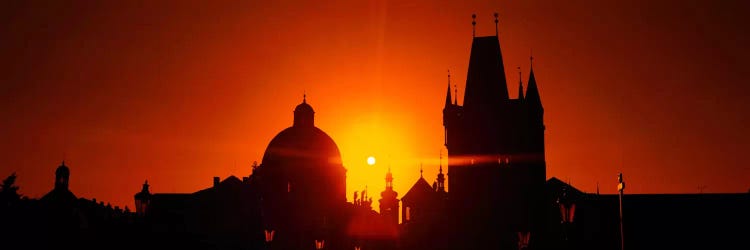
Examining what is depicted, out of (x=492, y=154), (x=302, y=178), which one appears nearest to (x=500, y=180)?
(x=492, y=154)

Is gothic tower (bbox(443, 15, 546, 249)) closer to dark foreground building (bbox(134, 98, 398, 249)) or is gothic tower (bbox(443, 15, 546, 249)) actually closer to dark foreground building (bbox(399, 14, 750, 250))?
dark foreground building (bbox(399, 14, 750, 250))

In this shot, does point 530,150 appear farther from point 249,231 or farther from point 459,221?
point 249,231

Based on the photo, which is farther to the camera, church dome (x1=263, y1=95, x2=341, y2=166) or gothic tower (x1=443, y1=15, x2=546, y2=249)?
church dome (x1=263, y1=95, x2=341, y2=166)

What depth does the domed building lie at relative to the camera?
12225 cm

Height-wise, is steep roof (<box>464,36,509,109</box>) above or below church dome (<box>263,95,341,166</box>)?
above

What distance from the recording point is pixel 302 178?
408 feet

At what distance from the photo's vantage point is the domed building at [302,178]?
12225cm

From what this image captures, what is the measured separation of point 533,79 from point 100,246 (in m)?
69.7

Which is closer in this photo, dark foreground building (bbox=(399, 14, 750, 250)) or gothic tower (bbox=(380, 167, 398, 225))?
dark foreground building (bbox=(399, 14, 750, 250))

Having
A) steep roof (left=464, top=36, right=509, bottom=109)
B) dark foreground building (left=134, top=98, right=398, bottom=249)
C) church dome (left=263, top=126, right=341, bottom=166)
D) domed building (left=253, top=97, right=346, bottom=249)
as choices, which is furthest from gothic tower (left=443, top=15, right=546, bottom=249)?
church dome (left=263, top=126, right=341, bottom=166)

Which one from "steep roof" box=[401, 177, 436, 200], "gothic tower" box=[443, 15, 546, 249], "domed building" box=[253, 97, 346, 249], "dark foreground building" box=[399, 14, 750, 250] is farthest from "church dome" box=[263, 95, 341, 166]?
"gothic tower" box=[443, 15, 546, 249]

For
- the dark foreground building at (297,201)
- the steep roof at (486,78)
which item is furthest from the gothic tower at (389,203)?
the steep roof at (486,78)

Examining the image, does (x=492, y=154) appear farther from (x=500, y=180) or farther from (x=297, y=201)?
(x=297, y=201)

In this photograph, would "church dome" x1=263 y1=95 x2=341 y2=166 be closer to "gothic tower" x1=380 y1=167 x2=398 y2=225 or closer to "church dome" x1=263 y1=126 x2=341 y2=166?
"church dome" x1=263 y1=126 x2=341 y2=166
